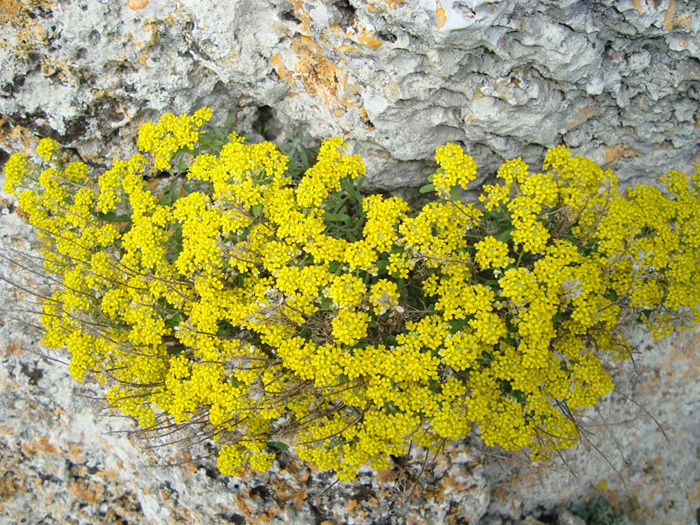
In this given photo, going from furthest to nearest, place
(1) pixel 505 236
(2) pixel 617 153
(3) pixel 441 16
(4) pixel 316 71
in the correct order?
(2) pixel 617 153 < (4) pixel 316 71 < (1) pixel 505 236 < (3) pixel 441 16

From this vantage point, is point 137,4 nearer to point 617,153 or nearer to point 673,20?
point 673,20

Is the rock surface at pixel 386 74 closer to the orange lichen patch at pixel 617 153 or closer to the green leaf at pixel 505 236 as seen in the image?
the orange lichen patch at pixel 617 153

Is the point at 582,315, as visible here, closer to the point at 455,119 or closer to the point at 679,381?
the point at 455,119

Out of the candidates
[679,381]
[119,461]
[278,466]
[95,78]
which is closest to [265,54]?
[95,78]

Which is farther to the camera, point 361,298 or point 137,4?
point 137,4

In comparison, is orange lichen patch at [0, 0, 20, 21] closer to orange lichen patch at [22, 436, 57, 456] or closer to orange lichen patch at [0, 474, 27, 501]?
orange lichen patch at [22, 436, 57, 456]

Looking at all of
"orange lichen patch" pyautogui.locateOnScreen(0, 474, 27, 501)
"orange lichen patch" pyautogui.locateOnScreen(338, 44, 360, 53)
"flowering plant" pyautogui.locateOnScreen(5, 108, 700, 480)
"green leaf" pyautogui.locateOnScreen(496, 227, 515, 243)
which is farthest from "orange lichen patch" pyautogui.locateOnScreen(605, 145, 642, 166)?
"orange lichen patch" pyautogui.locateOnScreen(0, 474, 27, 501)

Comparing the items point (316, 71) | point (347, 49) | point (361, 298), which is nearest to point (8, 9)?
point (316, 71)
